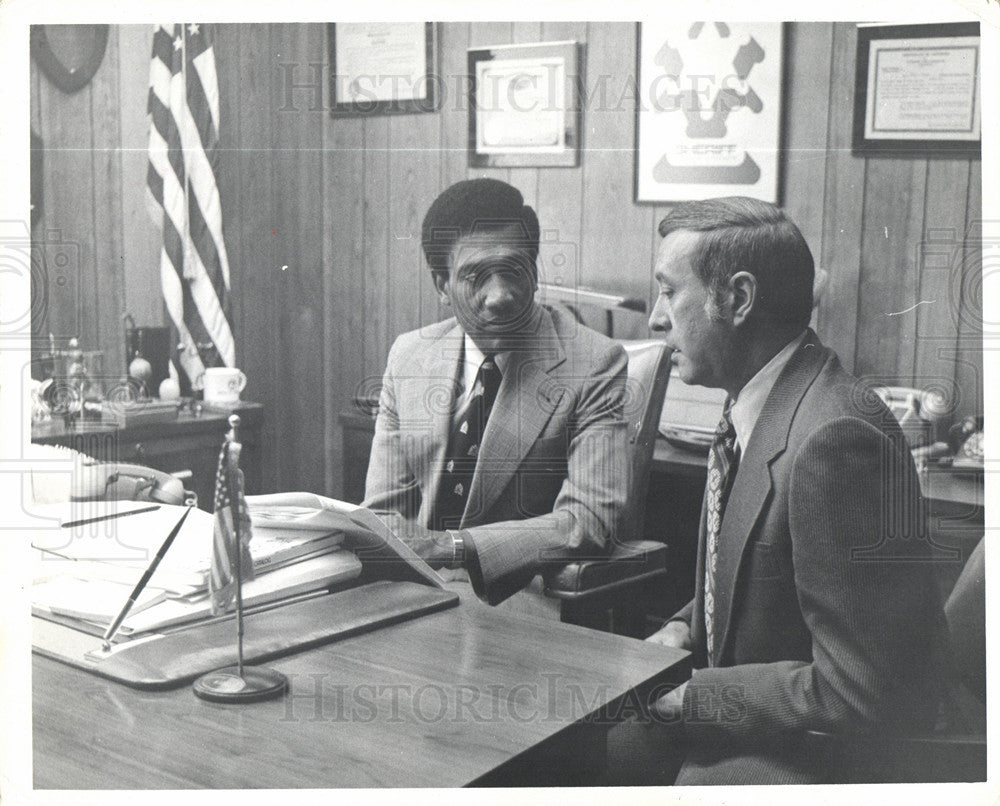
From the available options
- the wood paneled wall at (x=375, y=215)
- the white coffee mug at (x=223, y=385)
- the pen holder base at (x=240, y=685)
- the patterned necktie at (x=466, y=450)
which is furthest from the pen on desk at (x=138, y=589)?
the white coffee mug at (x=223, y=385)

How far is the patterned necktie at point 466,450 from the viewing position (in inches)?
76.4

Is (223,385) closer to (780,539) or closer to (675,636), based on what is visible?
(675,636)

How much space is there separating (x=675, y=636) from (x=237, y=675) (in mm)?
758

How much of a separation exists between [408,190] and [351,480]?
66 centimetres

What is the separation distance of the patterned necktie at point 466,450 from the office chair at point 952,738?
84cm

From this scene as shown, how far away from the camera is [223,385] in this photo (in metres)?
2.26

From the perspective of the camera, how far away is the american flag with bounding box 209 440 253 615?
3.98ft

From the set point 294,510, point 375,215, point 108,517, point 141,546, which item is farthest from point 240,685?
point 375,215

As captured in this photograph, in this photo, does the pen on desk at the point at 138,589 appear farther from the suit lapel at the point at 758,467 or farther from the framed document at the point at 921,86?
the framed document at the point at 921,86

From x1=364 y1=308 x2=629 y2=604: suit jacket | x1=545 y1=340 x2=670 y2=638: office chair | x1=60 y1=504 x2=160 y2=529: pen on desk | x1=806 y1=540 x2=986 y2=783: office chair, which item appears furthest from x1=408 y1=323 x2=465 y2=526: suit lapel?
x1=806 y1=540 x2=986 y2=783: office chair

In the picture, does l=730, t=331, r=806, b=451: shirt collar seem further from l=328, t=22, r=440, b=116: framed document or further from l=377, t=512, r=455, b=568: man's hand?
l=328, t=22, r=440, b=116: framed document

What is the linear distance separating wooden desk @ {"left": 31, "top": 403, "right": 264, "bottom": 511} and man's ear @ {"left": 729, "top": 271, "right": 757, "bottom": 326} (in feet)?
3.61

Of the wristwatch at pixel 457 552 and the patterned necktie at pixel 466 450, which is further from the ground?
the patterned necktie at pixel 466 450

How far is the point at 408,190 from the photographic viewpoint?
1.93 m
